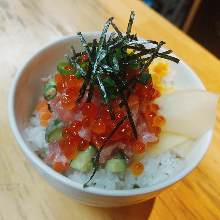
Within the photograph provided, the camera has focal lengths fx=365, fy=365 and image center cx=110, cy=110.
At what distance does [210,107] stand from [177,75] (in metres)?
0.18

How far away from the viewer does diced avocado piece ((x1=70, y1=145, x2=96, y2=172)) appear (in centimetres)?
86

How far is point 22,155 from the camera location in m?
1.04

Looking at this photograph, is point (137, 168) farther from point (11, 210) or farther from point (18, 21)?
point (18, 21)

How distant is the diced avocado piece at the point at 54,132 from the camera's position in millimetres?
892

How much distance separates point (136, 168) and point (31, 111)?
0.35 metres

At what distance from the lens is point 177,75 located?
1.08 metres

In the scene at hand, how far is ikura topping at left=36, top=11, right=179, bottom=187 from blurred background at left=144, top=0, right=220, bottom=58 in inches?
65.5

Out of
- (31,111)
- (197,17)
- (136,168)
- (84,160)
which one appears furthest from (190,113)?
(197,17)

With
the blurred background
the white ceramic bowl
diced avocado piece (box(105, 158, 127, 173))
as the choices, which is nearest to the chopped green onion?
the white ceramic bowl

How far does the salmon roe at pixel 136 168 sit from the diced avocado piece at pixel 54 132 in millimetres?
196

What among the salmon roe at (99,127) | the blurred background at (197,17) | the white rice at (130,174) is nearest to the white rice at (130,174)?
the white rice at (130,174)

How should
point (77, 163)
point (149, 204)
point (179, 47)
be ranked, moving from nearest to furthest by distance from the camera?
point (77, 163)
point (149, 204)
point (179, 47)

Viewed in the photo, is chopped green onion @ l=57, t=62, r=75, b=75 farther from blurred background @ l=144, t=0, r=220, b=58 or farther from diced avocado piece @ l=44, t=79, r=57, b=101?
blurred background @ l=144, t=0, r=220, b=58

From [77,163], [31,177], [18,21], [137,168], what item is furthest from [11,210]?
[18,21]
